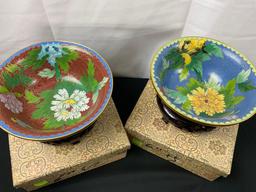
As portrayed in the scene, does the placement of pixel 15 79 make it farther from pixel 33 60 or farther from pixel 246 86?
pixel 246 86

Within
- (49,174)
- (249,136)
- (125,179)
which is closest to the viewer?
(49,174)

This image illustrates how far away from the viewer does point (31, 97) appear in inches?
33.5

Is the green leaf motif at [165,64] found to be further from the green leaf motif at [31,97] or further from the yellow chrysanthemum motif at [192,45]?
the green leaf motif at [31,97]

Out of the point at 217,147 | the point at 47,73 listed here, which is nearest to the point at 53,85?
the point at 47,73

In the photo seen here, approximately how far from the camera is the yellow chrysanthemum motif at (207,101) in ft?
2.69

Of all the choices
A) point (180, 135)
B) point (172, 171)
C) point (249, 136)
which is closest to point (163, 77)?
point (180, 135)

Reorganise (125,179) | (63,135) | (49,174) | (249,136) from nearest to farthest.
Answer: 1. (63,135)
2. (49,174)
3. (125,179)
4. (249,136)

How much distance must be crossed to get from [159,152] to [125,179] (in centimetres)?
14

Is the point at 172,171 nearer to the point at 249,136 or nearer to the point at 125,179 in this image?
the point at 125,179

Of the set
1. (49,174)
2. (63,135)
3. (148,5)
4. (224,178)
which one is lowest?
(224,178)

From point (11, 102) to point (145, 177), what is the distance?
18.7 inches

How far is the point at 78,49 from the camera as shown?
80 cm

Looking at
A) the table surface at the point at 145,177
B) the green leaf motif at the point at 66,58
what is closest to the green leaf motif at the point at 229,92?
the table surface at the point at 145,177

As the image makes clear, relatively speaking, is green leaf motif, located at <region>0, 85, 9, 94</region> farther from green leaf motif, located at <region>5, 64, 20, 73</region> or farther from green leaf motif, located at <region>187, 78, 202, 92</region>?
green leaf motif, located at <region>187, 78, 202, 92</region>
